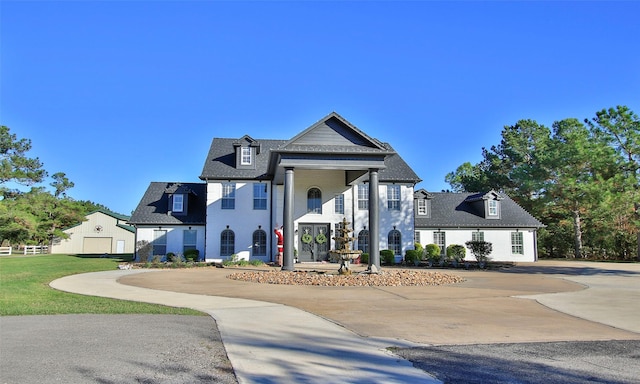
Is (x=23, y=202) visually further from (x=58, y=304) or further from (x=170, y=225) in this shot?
(x=58, y=304)

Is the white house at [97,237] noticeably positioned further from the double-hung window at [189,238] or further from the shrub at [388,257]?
the shrub at [388,257]

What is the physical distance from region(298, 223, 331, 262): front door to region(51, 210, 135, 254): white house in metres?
25.0

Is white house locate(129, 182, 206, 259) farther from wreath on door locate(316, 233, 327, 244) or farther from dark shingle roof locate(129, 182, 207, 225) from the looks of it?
wreath on door locate(316, 233, 327, 244)

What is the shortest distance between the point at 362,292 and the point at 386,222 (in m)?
17.4

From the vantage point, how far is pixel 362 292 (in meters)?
13.5

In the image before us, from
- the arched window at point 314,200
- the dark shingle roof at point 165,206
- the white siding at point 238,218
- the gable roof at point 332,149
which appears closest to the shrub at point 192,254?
the white siding at point 238,218

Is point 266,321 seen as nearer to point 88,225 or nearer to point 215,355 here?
point 215,355

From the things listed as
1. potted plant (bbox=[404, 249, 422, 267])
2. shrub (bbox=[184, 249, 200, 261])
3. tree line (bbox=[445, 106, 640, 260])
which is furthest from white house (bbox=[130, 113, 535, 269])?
tree line (bbox=[445, 106, 640, 260])

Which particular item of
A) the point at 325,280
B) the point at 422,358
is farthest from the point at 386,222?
the point at 422,358

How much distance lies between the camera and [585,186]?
29.8m

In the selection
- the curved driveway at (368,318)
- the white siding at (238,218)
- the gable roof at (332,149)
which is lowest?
the curved driveway at (368,318)

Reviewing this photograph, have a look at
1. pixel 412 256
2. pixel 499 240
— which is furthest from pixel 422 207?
pixel 412 256

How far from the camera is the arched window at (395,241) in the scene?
100ft

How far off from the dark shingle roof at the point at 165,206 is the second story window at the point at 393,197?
40.2ft
